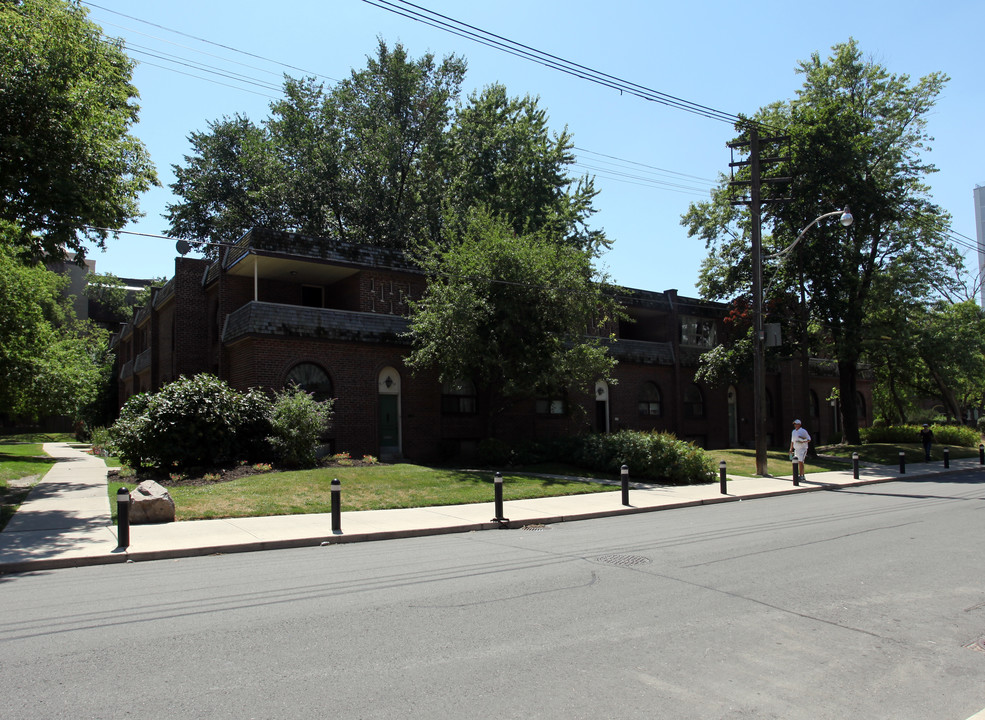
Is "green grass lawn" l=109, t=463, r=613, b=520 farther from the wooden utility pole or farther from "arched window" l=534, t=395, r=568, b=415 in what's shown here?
"arched window" l=534, t=395, r=568, b=415

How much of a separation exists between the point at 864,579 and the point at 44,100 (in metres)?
17.0

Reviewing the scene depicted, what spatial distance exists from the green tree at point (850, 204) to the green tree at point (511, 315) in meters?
13.6

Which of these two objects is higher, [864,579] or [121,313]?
[121,313]

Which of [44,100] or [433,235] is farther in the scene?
[433,235]

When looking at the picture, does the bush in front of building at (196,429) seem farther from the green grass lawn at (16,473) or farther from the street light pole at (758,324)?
the street light pole at (758,324)

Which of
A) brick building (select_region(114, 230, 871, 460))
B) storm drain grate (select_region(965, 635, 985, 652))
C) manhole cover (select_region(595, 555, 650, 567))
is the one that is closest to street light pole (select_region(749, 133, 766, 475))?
brick building (select_region(114, 230, 871, 460))

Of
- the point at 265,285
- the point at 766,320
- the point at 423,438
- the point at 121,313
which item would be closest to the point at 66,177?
the point at 265,285

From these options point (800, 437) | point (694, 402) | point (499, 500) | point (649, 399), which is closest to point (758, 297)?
point (800, 437)

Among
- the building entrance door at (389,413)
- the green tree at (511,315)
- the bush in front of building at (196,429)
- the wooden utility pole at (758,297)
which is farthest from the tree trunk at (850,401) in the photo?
the bush in front of building at (196,429)

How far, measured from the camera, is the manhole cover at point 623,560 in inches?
353

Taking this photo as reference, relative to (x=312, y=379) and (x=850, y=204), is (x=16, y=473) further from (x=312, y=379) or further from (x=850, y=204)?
(x=850, y=204)

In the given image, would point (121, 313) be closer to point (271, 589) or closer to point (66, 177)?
point (66, 177)

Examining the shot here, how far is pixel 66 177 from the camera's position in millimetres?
14922

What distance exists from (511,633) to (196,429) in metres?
14.7
